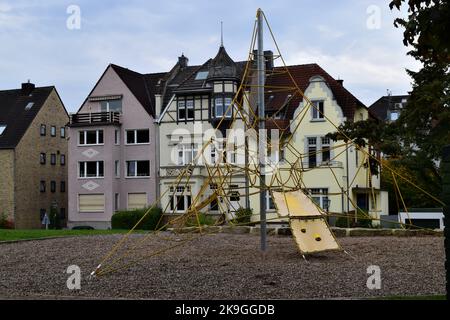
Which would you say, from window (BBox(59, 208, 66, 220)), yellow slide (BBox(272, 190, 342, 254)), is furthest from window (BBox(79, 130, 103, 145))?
yellow slide (BBox(272, 190, 342, 254))

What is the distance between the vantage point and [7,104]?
5638 cm

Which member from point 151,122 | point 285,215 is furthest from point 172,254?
point 151,122

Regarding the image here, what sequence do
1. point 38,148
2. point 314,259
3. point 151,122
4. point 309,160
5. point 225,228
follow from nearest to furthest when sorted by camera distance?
point 314,259
point 225,228
point 309,160
point 151,122
point 38,148

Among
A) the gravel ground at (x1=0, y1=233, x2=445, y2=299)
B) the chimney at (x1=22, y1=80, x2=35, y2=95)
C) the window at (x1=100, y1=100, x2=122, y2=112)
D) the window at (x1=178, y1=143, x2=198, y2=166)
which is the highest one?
the chimney at (x1=22, y1=80, x2=35, y2=95)

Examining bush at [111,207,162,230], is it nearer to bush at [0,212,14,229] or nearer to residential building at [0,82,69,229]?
bush at [0,212,14,229]

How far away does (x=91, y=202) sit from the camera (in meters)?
47.4

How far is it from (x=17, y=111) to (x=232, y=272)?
4578cm

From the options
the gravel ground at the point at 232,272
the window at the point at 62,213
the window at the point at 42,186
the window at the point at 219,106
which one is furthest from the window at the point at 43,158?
the gravel ground at the point at 232,272

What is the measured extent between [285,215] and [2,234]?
1363 centimetres

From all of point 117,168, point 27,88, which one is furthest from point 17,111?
point 117,168

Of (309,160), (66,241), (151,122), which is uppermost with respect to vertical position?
(151,122)

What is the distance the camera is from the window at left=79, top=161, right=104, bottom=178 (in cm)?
4759

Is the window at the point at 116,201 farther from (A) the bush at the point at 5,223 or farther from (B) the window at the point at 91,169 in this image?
(A) the bush at the point at 5,223
